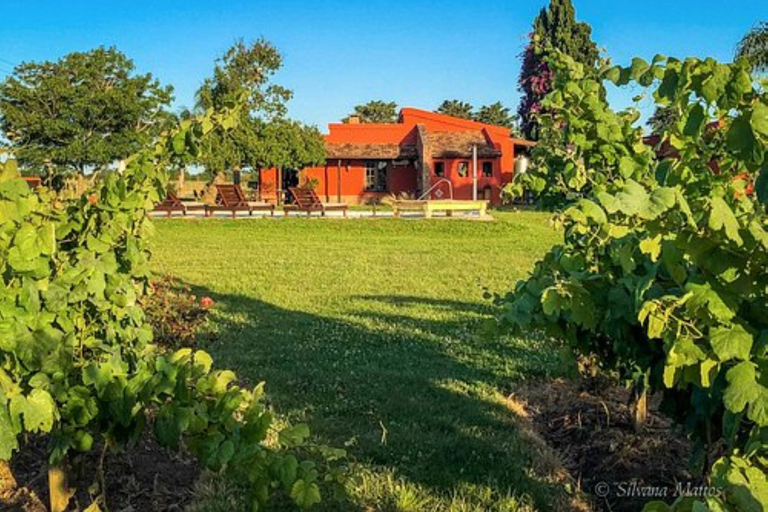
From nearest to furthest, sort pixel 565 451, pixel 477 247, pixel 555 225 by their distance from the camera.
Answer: pixel 555 225 < pixel 565 451 < pixel 477 247

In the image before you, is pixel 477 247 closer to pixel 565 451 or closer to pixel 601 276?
pixel 565 451

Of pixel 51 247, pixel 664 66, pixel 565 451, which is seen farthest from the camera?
pixel 565 451

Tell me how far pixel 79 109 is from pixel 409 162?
1709 cm

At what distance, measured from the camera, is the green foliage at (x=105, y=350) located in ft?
6.75

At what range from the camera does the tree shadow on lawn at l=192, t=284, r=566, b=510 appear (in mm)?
3502

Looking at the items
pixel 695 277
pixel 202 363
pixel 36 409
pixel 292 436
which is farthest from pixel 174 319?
pixel 695 277

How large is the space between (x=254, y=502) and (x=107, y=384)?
0.62 meters

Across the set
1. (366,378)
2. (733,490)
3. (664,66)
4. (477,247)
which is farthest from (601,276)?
(477,247)

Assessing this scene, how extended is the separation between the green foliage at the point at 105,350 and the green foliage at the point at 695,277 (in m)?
0.95

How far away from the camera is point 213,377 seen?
2244 millimetres

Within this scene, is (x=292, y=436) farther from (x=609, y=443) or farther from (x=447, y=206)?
(x=447, y=206)

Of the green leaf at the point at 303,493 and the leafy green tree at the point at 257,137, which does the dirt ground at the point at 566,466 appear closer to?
the green leaf at the point at 303,493

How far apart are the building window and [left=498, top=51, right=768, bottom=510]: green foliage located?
3523 centimetres

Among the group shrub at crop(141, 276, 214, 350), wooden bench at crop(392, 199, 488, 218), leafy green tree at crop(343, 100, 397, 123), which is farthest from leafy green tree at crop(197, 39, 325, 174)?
leafy green tree at crop(343, 100, 397, 123)
